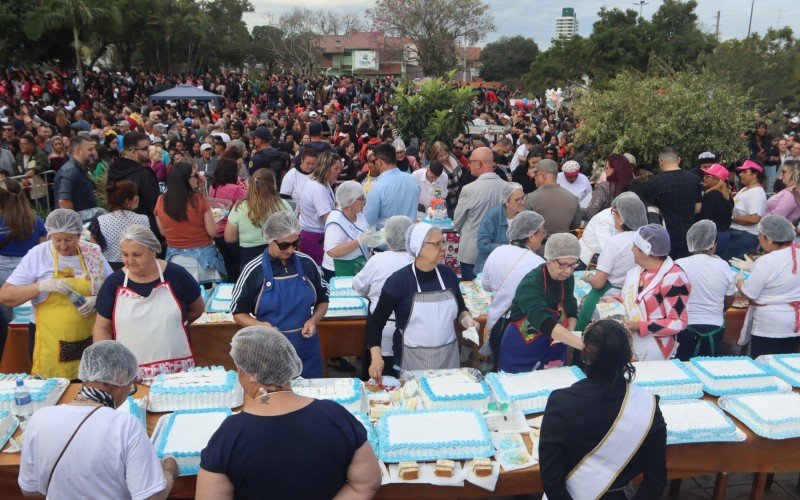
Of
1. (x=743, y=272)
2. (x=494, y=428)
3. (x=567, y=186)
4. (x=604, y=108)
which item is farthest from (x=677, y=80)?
(x=494, y=428)

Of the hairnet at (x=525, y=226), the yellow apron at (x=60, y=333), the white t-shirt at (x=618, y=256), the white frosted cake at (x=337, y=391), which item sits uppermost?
the hairnet at (x=525, y=226)

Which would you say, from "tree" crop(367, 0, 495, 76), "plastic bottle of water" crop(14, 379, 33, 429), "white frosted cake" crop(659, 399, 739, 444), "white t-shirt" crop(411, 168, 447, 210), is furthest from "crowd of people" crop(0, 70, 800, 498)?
"tree" crop(367, 0, 495, 76)

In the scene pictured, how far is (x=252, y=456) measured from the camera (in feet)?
6.85

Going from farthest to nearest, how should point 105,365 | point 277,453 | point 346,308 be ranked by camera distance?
point 346,308 → point 105,365 → point 277,453

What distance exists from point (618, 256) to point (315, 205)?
2.70 meters

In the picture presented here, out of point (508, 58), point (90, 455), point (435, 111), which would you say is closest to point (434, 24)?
point (508, 58)

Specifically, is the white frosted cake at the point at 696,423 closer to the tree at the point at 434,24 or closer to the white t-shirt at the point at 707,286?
the white t-shirt at the point at 707,286

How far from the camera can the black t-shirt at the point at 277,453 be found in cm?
209

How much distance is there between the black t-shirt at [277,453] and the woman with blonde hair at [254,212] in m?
3.05

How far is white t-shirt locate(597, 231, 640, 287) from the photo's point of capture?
4469 millimetres

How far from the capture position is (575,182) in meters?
7.46

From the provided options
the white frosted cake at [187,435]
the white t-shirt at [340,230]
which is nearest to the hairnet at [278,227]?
the white frosted cake at [187,435]

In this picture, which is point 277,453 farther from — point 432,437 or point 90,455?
point 432,437

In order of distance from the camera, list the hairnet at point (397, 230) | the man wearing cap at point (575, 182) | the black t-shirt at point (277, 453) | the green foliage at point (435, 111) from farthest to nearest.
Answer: the green foliage at point (435, 111)
the man wearing cap at point (575, 182)
the hairnet at point (397, 230)
the black t-shirt at point (277, 453)
